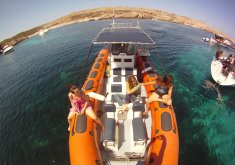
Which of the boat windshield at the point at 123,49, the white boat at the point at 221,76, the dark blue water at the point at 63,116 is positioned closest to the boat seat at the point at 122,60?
the boat windshield at the point at 123,49

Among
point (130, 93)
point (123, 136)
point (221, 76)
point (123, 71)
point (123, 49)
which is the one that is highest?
point (123, 49)

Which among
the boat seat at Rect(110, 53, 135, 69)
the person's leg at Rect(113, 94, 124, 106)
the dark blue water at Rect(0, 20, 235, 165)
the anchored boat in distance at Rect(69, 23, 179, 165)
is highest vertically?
the boat seat at Rect(110, 53, 135, 69)

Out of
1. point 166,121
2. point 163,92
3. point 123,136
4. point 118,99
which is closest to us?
point 166,121

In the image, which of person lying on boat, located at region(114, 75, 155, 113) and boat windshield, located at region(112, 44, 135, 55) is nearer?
person lying on boat, located at region(114, 75, 155, 113)

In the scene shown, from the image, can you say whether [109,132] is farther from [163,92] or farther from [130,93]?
[163,92]

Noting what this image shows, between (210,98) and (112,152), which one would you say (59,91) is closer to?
(112,152)

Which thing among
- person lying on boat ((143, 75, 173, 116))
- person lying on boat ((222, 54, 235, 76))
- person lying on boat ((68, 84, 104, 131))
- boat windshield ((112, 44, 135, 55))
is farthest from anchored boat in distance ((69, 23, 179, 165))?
person lying on boat ((222, 54, 235, 76))

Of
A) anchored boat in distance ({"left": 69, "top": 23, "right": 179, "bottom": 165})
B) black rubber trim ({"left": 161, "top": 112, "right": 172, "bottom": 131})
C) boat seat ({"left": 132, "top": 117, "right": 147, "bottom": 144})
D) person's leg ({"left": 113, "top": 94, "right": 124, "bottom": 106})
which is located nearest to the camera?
anchored boat in distance ({"left": 69, "top": 23, "right": 179, "bottom": 165})

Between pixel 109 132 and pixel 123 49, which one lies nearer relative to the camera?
pixel 109 132

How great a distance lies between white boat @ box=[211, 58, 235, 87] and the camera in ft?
39.8

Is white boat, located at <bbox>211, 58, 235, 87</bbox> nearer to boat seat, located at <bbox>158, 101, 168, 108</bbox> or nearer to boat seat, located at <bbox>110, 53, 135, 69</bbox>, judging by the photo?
boat seat, located at <bbox>110, 53, 135, 69</bbox>

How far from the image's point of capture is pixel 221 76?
12633mm

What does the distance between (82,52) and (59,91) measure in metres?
10.9

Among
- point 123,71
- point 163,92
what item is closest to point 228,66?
point 163,92
